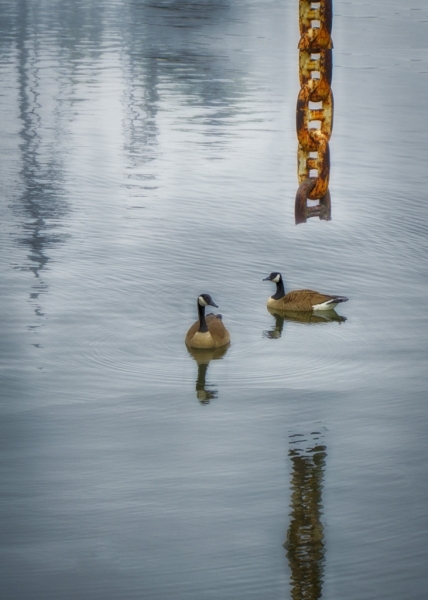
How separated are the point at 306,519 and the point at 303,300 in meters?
7.76

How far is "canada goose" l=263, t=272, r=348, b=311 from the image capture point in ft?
64.8

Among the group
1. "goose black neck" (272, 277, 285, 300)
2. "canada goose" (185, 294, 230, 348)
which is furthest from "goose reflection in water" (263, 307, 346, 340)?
"canada goose" (185, 294, 230, 348)

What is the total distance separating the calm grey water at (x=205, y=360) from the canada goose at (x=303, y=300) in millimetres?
312

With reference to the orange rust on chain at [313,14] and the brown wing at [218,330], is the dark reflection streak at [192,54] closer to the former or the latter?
the brown wing at [218,330]

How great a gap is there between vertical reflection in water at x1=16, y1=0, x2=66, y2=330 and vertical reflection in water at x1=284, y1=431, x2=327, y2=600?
19.7 feet

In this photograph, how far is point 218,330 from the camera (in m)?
18.1

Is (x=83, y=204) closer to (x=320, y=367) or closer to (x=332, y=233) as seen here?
(x=332, y=233)

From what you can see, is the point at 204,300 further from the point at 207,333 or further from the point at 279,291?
the point at 279,291

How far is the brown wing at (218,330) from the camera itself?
18109 mm

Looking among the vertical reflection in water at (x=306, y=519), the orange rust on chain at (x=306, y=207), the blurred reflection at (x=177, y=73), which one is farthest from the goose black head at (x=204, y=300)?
the orange rust on chain at (x=306, y=207)

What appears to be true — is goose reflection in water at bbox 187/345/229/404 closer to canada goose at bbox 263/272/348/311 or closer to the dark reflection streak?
canada goose at bbox 263/272/348/311

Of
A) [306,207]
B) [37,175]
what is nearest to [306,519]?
[306,207]

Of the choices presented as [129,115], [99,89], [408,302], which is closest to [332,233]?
[408,302]

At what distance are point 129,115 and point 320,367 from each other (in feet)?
72.2
